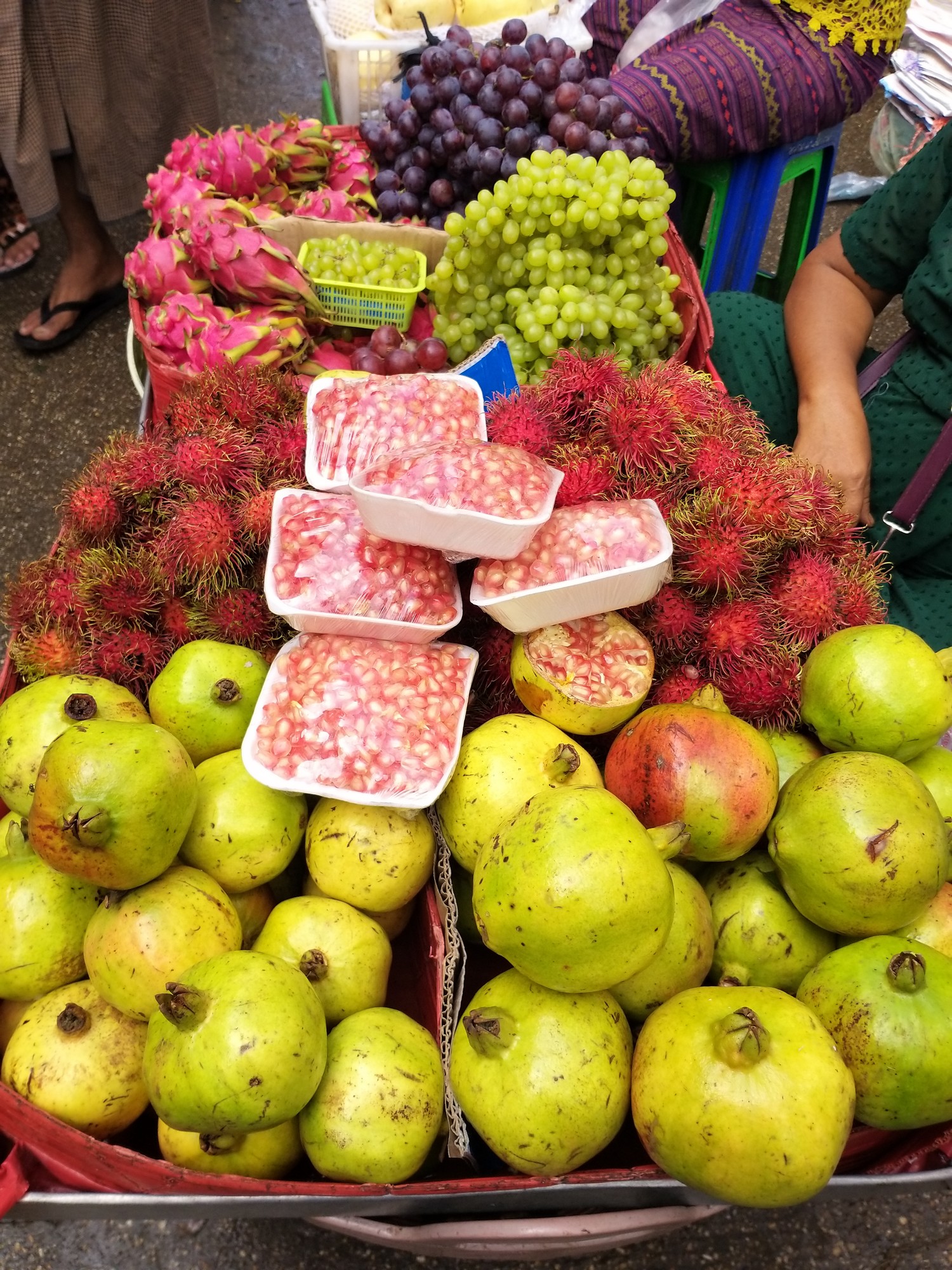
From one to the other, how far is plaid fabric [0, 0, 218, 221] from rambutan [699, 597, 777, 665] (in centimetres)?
256

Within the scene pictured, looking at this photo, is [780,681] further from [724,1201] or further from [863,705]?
[724,1201]

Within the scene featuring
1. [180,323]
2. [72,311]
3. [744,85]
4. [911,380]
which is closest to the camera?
[180,323]

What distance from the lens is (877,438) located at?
1.82 m

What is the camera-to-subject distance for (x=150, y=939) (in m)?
0.91

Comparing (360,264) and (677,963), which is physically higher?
(360,264)

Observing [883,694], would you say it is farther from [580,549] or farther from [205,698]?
[205,698]

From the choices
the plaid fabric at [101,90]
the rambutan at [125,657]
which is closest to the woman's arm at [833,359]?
the rambutan at [125,657]

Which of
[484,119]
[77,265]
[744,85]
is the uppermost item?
[744,85]

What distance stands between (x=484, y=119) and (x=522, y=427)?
106 centimetres

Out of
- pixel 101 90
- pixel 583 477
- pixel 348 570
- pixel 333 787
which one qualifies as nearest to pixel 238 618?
pixel 348 570

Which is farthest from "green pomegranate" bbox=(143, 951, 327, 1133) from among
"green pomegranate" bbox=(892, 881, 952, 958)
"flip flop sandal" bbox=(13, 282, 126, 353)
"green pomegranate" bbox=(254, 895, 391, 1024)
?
"flip flop sandal" bbox=(13, 282, 126, 353)

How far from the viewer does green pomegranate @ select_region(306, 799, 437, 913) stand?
106 centimetres

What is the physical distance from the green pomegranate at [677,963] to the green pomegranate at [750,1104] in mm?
96

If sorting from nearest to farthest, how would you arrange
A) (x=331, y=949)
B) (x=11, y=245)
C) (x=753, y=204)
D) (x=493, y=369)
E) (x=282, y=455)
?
(x=331, y=949) → (x=282, y=455) → (x=493, y=369) → (x=753, y=204) → (x=11, y=245)
